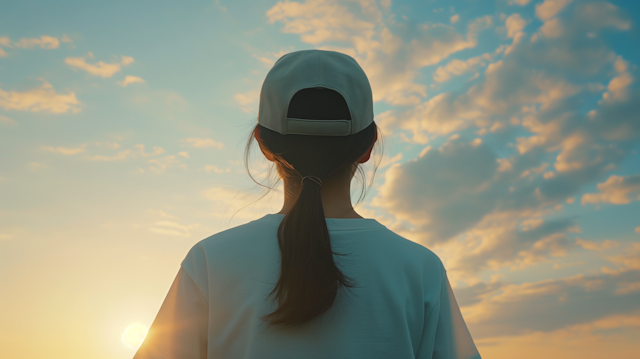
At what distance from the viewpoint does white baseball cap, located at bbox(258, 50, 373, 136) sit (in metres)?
1.78

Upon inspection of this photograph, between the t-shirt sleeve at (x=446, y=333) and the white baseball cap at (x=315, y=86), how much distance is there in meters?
0.78

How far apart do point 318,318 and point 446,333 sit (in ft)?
2.09

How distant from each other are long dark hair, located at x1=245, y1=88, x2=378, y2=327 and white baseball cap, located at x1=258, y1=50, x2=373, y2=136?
3 centimetres

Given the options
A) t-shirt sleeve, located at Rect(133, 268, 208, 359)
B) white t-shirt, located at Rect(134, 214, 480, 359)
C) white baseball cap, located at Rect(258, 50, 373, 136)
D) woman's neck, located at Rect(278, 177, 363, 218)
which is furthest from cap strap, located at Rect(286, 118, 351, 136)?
t-shirt sleeve, located at Rect(133, 268, 208, 359)

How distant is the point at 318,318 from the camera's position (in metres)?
1.58

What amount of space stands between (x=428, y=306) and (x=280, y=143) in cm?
90

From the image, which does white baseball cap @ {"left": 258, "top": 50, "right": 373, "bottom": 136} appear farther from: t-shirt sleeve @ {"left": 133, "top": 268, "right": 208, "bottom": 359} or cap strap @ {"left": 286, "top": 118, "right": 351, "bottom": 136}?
t-shirt sleeve @ {"left": 133, "top": 268, "right": 208, "bottom": 359}

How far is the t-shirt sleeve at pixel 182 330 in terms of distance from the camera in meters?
1.71

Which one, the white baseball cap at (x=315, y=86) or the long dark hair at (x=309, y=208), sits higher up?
the white baseball cap at (x=315, y=86)

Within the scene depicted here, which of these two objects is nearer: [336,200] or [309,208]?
[309,208]

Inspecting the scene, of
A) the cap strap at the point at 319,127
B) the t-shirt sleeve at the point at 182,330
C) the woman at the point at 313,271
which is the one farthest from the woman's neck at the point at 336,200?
the t-shirt sleeve at the point at 182,330

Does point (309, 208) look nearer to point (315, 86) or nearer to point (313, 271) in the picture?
point (313, 271)

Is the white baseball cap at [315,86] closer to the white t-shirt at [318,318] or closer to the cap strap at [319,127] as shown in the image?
the cap strap at [319,127]

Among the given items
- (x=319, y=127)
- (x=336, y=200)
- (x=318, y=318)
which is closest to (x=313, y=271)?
(x=318, y=318)
